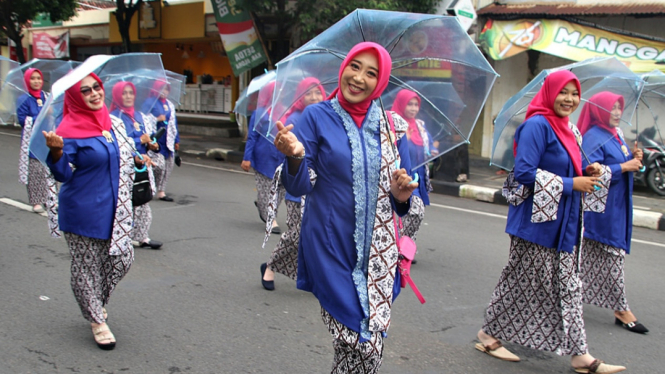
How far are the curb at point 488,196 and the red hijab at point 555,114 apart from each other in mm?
5825

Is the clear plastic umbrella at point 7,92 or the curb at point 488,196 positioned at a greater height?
the clear plastic umbrella at point 7,92

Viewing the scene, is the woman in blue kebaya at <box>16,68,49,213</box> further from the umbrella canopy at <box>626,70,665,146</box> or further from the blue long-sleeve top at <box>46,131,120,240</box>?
the umbrella canopy at <box>626,70,665,146</box>

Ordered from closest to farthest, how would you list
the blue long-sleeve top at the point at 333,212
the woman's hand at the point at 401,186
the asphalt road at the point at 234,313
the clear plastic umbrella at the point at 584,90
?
the woman's hand at the point at 401,186 → the blue long-sleeve top at the point at 333,212 → the asphalt road at the point at 234,313 → the clear plastic umbrella at the point at 584,90

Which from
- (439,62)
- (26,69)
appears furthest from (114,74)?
(26,69)

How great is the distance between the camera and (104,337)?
13.1ft

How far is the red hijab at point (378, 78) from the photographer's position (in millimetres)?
2648

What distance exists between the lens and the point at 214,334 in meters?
4.29

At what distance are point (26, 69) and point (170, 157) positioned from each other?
81.1 inches

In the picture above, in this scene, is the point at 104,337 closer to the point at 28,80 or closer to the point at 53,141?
the point at 53,141

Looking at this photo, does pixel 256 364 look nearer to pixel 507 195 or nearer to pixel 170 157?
pixel 507 195

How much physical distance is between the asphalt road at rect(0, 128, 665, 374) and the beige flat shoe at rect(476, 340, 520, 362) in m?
0.05

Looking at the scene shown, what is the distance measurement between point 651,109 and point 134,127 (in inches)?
171

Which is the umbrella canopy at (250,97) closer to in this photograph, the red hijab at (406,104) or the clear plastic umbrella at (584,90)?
the clear plastic umbrella at (584,90)

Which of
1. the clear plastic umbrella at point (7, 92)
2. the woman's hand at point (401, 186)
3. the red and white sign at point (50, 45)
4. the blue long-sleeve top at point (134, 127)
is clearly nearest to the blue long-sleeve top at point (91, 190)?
the blue long-sleeve top at point (134, 127)
